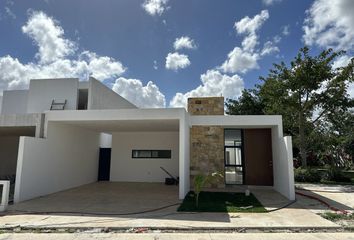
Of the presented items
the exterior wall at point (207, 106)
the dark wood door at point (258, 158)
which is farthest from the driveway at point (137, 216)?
the exterior wall at point (207, 106)

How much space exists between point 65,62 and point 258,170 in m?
10.8

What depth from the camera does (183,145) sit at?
25.3ft

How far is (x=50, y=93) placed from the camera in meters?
12.6

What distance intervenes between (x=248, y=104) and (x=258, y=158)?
36.3 feet

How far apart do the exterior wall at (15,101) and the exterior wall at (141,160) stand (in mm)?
7840

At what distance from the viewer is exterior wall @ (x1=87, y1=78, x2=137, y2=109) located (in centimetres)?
1227

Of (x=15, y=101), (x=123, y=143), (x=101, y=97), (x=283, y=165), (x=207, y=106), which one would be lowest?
(x=283, y=165)

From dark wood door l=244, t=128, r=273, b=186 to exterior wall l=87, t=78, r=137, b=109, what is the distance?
841 centimetres

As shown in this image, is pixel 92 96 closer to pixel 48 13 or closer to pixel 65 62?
pixel 65 62

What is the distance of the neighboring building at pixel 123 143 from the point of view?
796 centimetres

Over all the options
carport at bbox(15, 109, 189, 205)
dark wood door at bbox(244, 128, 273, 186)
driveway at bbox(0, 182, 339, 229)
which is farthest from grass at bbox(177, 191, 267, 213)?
dark wood door at bbox(244, 128, 273, 186)

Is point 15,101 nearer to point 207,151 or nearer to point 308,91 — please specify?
point 207,151

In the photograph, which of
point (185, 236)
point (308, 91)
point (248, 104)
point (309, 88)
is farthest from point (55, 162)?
point (248, 104)

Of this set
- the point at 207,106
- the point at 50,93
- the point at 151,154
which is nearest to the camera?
the point at 207,106
